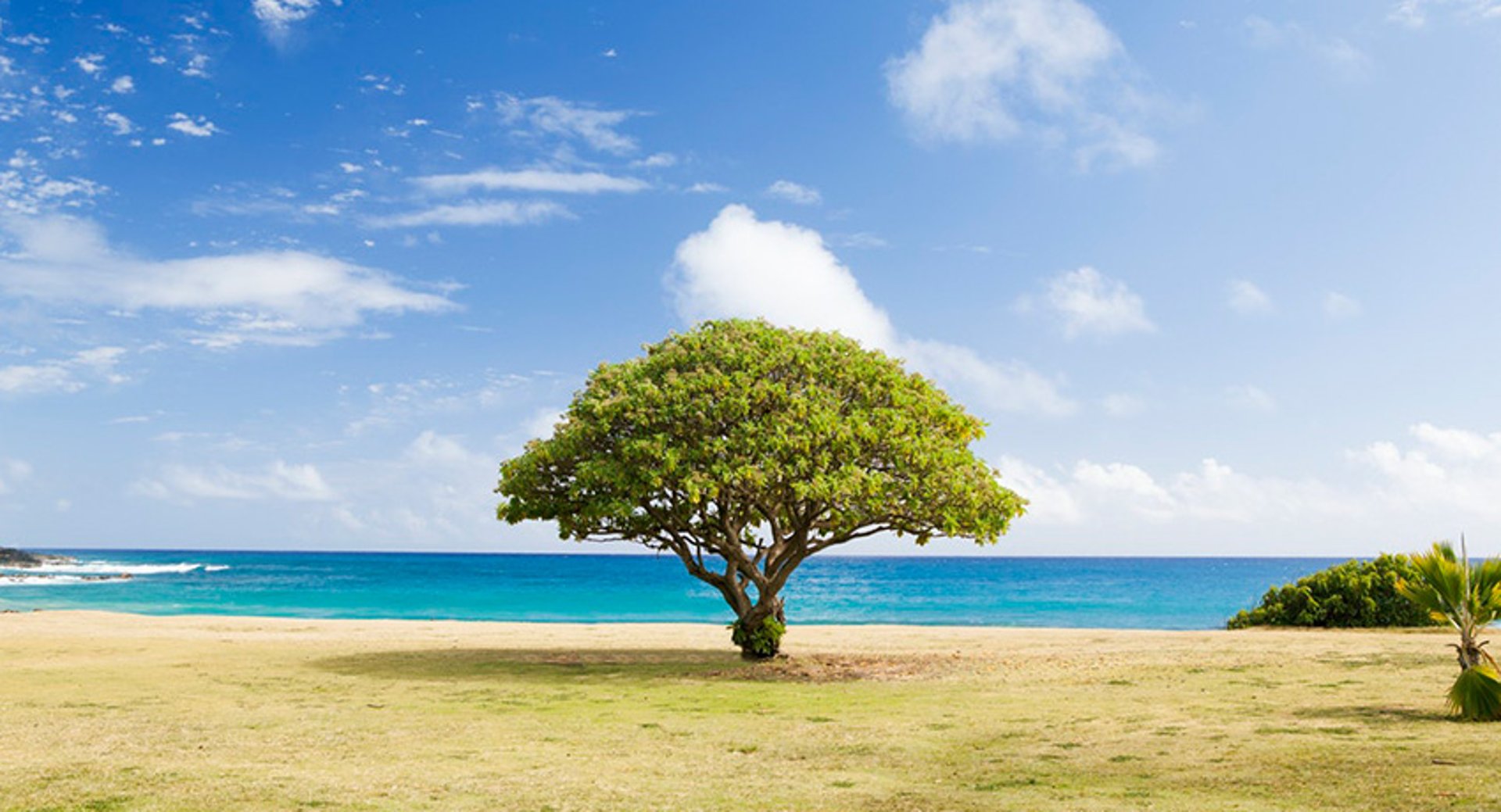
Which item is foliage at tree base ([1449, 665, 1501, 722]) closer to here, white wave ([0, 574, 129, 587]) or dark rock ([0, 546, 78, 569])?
white wave ([0, 574, 129, 587])

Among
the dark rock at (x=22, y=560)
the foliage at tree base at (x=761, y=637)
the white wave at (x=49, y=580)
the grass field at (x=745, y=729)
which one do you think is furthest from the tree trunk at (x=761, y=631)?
the dark rock at (x=22, y=560)

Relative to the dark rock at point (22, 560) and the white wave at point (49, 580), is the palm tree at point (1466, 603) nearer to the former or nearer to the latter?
the white wave at point (49, 580)

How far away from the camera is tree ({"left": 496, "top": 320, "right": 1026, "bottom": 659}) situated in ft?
78.9

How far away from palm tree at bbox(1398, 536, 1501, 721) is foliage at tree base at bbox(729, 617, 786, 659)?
46.4 ft

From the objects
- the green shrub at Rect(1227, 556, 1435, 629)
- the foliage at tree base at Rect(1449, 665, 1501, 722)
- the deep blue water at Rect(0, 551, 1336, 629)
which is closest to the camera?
the foliage at tree base at Rect(1449, 665, 1501, 722)

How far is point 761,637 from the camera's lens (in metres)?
26.7

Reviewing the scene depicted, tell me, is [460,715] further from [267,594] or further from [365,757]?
[267,594]

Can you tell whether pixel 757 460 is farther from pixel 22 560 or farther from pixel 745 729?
pixel 22 560

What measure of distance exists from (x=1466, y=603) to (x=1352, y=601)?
24.2 meters

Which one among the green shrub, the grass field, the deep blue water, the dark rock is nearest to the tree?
the grass field

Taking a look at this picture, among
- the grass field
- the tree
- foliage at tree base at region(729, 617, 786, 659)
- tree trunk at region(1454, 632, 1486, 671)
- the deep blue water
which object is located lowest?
the deep blue water

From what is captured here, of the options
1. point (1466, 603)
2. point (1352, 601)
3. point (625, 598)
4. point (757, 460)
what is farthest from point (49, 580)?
point (1466, 603)

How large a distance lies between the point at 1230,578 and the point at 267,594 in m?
144

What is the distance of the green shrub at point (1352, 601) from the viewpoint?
37.1m
